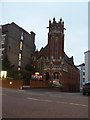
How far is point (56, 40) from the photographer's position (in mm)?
67000

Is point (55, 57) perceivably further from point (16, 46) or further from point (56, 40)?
point (16, 46)

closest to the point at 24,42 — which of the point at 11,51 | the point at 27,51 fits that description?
the point at 27,51

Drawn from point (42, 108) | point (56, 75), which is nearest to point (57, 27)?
point (56, 75)

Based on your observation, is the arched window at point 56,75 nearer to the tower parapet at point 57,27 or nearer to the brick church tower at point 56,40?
the brick church tower at point 56,40

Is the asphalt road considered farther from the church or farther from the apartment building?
the apartment building

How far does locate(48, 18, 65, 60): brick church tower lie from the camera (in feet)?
219

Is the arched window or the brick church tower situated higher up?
the brick church tower

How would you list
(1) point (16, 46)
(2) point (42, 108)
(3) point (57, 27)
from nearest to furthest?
(2) point (42, 108) < (3) point (57, 27) < (1) point (16, 46)

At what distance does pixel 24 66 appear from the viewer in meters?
78.9

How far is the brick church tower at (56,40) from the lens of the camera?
219 feet

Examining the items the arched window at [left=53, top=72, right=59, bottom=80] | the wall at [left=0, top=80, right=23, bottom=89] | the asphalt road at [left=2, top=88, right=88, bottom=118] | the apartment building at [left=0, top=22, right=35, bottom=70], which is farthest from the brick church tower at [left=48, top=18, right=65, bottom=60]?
the asphalt road at [left=2, top=88, right=88, bottom=118]

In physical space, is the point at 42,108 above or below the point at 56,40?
below

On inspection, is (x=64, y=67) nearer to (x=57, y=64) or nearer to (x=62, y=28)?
(x=57, y=64)

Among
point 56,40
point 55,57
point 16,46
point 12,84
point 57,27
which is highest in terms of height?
point 57,27
